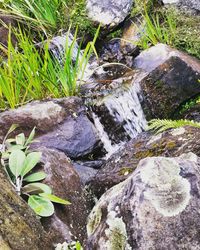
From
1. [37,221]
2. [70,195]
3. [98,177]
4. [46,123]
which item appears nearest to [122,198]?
[37,221]

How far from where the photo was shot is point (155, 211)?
187 cm

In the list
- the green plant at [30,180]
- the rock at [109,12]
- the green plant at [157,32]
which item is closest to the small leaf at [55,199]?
the green plant at [30,180]

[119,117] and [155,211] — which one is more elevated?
[155,211]

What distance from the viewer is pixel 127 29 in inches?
238

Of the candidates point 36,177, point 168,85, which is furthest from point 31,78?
point 36,177

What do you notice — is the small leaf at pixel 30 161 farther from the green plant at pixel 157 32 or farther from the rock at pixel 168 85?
the green plant at pixel 157 32

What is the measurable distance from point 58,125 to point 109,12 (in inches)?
110

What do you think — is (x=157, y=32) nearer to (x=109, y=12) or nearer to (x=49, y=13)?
(x=109, y=12)

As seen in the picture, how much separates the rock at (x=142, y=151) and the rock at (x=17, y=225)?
0.85 metres

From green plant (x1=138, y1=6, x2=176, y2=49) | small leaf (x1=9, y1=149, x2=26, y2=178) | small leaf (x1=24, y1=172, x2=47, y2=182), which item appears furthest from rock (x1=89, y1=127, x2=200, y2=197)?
green plant (x1=138, y1=6, x2=176, y2=49)

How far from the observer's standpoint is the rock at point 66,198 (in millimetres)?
2408

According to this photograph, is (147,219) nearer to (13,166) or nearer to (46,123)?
(13,166)

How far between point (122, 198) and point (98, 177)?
1073 mm

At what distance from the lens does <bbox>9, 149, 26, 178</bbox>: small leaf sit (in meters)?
2.56
